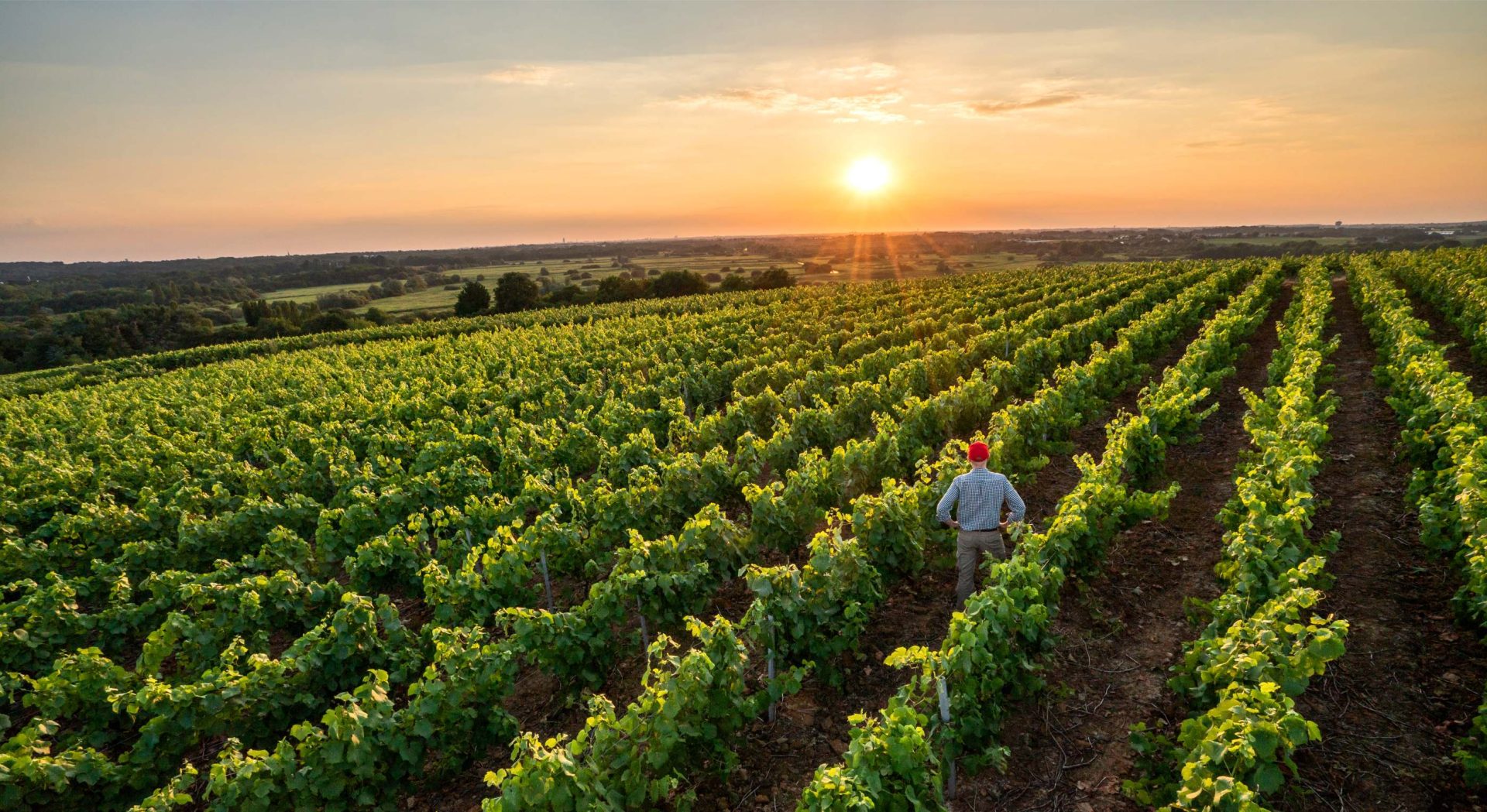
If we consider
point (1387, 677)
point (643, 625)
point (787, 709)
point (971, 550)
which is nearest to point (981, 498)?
point (971, 550)

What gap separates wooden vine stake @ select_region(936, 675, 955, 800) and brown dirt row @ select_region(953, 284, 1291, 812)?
0.60ft

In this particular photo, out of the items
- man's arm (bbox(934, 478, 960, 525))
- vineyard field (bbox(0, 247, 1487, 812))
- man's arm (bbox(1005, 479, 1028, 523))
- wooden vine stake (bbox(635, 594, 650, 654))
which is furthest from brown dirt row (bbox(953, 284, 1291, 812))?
wooden vine stake (bbox(635, 594, 650, 654))

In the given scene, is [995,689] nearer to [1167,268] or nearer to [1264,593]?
[1264,593]

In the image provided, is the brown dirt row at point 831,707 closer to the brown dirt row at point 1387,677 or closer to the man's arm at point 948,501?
the man's arm at point 948,501

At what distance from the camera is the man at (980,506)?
7145 millimetres

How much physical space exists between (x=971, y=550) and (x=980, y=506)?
0.57 metres

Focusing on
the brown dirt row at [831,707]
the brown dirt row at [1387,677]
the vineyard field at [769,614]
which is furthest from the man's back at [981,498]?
the brown dirt row at [1387,677]

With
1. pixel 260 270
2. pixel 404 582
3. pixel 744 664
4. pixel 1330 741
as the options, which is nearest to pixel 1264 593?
pixel 1330 741

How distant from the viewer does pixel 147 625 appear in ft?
28.6

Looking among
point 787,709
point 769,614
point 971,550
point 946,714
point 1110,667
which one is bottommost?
point 787,709

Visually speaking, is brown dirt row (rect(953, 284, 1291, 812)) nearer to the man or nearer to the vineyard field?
the vineyard field

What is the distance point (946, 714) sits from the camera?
529cm

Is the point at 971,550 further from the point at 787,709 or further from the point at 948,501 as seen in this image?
the point at 787,709

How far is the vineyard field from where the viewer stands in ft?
17.1
